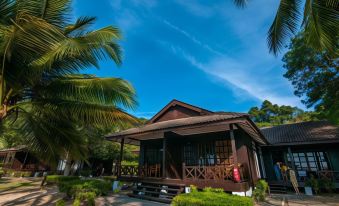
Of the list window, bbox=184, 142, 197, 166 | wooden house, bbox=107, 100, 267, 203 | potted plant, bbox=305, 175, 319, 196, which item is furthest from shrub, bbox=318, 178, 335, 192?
window, bbox=184, 142, 197, 166

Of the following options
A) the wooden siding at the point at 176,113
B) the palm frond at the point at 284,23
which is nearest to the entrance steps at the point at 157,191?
the wooden siding at the point at 176,113

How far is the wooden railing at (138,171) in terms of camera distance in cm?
1108

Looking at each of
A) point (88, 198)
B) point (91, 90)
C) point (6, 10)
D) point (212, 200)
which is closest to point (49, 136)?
point (91, 90)

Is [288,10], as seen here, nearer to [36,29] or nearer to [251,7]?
[251,7]

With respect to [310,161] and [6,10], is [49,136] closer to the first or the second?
[6,10]

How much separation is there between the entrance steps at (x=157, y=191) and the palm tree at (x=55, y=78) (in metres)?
4.86

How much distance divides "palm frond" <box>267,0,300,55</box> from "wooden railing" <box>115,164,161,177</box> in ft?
31.0

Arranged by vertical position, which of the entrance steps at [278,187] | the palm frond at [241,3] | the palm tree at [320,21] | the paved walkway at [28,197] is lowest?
the paved walkway at [28,197]

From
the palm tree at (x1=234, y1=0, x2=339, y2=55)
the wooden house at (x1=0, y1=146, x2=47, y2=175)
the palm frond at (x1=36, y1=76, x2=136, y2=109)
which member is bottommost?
the wooden house at (x1=0, y1=146, x2=47, y2=175)

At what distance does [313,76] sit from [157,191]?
1357cm

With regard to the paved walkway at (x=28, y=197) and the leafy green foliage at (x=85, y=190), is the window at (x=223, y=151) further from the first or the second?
the paved walkway at (x=28, y=197)

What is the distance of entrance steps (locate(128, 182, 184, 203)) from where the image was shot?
28.2ft

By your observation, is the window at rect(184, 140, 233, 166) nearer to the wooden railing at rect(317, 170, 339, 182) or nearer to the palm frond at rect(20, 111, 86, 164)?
the wooden railing at rect(317, 170, 339, 182)

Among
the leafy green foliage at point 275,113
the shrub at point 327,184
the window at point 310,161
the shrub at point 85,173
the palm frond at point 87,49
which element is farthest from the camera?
the leafy green foliage at point 275,113
